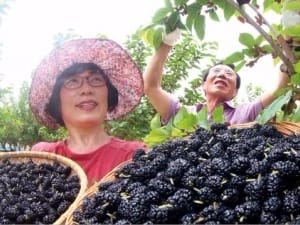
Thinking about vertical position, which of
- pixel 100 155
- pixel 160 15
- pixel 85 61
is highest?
pixel 160 15

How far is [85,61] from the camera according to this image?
50.4 inches

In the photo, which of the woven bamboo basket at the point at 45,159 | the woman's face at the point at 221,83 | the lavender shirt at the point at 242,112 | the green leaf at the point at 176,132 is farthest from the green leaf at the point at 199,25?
the woman's face at the point at 221,83

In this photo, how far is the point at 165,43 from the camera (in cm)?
115

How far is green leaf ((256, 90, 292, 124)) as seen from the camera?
0.77 metres

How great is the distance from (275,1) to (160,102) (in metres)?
1.05

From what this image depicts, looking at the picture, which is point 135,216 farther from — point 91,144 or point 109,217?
point 91,144

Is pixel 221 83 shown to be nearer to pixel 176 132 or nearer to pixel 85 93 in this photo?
pixel 85 93

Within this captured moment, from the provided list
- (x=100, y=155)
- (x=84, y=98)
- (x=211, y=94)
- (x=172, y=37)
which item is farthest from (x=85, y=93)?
(x=211, y=94)

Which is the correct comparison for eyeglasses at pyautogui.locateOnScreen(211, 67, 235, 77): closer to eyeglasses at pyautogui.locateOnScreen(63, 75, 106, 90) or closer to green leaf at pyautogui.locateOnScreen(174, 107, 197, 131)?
eyeglasses at pyautogui.locateOnScreen(63, 75, 106, 90)

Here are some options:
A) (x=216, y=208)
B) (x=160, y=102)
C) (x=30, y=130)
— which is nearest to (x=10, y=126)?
(x=30, y=130)

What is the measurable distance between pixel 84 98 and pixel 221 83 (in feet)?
2.73

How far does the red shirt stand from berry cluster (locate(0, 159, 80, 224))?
194 millimetres

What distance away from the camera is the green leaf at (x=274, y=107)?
769 millimetres

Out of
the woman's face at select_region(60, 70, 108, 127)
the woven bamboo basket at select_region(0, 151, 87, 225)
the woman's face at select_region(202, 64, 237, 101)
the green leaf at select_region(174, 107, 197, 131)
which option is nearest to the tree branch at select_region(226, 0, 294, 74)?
the green leaf at select_region(174, 107, 197, 131)
